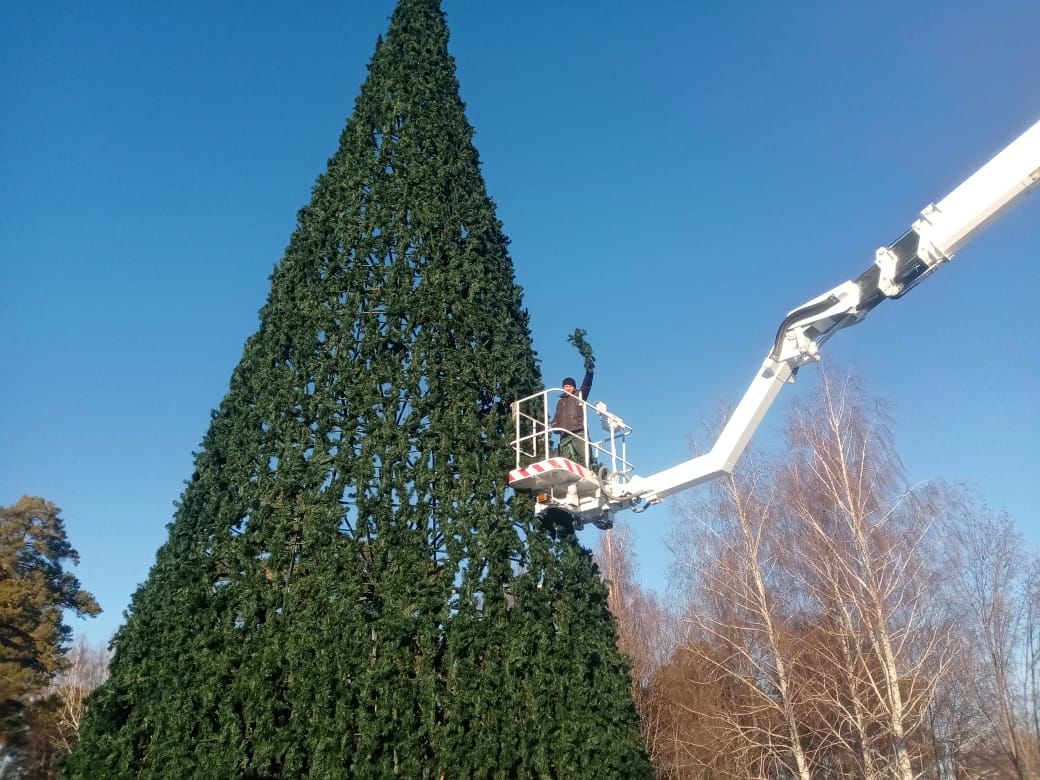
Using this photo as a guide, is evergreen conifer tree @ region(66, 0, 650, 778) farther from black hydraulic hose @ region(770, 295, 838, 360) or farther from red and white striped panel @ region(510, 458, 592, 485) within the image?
black hydraulic hose @ region(770, 295, 838, 360)

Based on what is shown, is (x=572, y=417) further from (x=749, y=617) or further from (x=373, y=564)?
(x=749, y=617)

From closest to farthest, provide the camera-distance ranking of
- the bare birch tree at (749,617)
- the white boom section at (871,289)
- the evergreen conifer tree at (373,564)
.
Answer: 1. the evergreen conifer tree at (373,564)
2. the white boom section at (871,289)
3. the bare birch tree at (749,617)

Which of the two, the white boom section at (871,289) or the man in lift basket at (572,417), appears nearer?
the white boom section at (871,289)

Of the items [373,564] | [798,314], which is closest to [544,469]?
[373,564]

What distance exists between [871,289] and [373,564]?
21.3ft

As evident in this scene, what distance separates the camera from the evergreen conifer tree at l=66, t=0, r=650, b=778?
23.2 feet

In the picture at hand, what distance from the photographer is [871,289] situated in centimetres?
854

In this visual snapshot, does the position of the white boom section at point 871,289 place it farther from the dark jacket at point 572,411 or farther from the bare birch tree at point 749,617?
the bare birch tree at point 749,617

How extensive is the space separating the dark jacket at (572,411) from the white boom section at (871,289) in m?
0.98

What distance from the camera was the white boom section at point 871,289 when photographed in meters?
7.72

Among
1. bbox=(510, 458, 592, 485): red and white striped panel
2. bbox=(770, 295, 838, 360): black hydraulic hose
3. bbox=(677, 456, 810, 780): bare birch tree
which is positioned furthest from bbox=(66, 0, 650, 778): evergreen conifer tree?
bbox=(677, 456, 810, 780): bare birch tree

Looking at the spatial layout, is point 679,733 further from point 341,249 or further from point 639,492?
point 341,249

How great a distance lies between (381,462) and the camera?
27.0 ft

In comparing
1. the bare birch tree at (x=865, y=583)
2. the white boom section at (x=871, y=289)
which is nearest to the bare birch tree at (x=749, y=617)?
the bare birch tree at (x=865, y=583)
